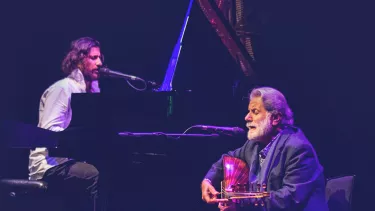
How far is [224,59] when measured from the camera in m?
5.23

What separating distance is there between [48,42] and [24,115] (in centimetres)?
88

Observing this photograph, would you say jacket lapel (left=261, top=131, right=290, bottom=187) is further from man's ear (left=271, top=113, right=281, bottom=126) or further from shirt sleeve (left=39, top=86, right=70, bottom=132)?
shirt sleeve (left=39, top=86, right=70, bottom=132)

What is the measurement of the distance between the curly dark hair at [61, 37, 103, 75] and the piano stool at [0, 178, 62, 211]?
4.51ft

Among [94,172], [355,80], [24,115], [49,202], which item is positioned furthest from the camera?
[24,115]

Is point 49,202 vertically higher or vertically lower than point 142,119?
lower

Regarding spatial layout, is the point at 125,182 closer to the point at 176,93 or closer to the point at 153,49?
the point at 176,93

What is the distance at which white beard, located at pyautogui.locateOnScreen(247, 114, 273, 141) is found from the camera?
4.34m

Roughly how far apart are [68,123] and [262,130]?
6.14ft

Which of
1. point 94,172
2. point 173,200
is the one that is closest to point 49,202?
point 94,172

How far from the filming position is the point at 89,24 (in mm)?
6562

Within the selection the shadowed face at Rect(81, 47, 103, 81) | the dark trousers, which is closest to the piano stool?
the dark trousers

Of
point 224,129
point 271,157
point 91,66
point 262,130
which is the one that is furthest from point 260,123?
point 91,66

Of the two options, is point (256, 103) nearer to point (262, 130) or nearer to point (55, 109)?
point (262, 130)

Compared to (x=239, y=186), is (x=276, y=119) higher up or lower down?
Answer: higher up
